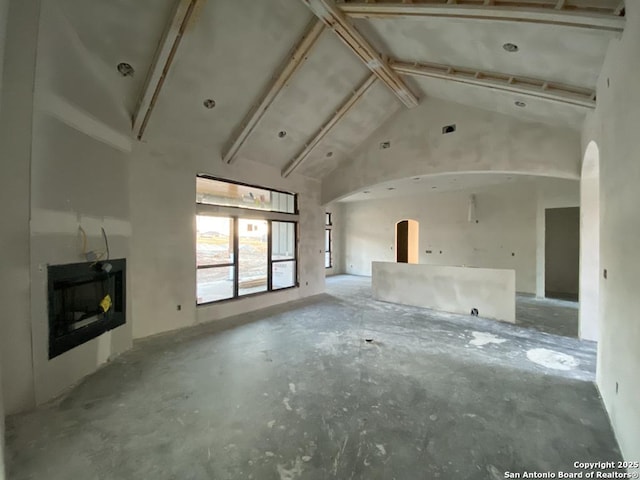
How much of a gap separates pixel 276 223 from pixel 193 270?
93.6 inches

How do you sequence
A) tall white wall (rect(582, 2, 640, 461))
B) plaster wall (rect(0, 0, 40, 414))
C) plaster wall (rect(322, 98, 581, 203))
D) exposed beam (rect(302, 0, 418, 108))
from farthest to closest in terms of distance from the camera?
plaster wall (rect(322, 98, 581, 203))
exposed beam (rect(302, 0, 418, 108))
plaster wall (rect(0, 0, 40, 414))
tall white wall (rect(582, 2, 640, 461))

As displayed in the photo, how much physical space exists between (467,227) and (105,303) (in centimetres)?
945

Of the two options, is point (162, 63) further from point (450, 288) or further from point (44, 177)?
point (450, 288)

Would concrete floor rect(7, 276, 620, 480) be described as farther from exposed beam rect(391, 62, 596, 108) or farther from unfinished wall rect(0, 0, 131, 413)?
exposed beam rect(391, 62, 596, 108)

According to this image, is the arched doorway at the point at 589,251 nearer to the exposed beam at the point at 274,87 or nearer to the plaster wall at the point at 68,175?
the exposed beam at the point at 274,87

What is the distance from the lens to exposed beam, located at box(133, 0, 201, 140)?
10.3 feet

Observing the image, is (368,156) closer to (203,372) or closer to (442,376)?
(442,376)

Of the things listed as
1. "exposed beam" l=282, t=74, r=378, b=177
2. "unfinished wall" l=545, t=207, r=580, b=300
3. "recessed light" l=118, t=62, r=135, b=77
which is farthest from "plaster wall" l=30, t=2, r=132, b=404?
"unfinished wall" l=545, t=207, r=580, b=300

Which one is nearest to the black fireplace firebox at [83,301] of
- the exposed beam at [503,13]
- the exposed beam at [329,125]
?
the exposed beam at [329,125]

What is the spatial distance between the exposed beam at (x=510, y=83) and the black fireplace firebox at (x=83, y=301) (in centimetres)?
520

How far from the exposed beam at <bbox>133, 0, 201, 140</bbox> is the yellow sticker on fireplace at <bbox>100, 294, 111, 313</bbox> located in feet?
7.89

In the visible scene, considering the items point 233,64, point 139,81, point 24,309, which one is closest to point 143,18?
point 139,81

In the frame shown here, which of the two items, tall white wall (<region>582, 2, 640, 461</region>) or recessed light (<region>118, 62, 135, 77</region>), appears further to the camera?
recessed light (<region>118, 62, 135, 77</region>)

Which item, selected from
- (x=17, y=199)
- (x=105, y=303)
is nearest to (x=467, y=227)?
(x=105, y=303)
